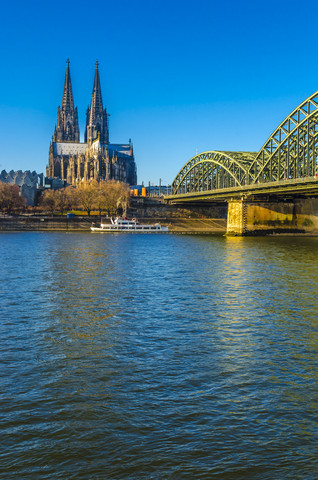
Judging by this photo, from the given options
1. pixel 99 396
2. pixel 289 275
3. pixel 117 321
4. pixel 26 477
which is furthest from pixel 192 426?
pixel 289 275

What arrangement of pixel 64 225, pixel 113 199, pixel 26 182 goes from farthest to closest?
pixel 26 182 < pixel 113 199 < pixel 64 225

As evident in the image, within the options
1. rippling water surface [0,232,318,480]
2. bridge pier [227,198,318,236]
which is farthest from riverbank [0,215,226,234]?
rippling water surface [0,232,318,480]

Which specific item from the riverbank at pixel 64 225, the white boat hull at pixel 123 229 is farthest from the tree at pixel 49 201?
the white boat hull at pixel 123 229

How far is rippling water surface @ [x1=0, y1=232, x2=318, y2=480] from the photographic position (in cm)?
948

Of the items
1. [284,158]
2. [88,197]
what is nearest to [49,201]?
[88,197]

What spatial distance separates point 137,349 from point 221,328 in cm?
430

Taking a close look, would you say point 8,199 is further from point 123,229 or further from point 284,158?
point 284,158

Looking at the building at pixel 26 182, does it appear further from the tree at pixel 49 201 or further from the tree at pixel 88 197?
the tree at pixel 88 197

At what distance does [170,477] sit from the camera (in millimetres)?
8914

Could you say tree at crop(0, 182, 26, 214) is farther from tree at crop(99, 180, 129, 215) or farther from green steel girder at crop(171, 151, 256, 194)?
green steel girder at crop(171, 151, 256, 194)

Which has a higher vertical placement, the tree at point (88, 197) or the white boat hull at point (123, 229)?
the tree at point (88, 197)

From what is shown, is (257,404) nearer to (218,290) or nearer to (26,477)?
(26,477)

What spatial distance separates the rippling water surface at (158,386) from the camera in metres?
9.48

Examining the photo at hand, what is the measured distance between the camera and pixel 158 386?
1301 cm
